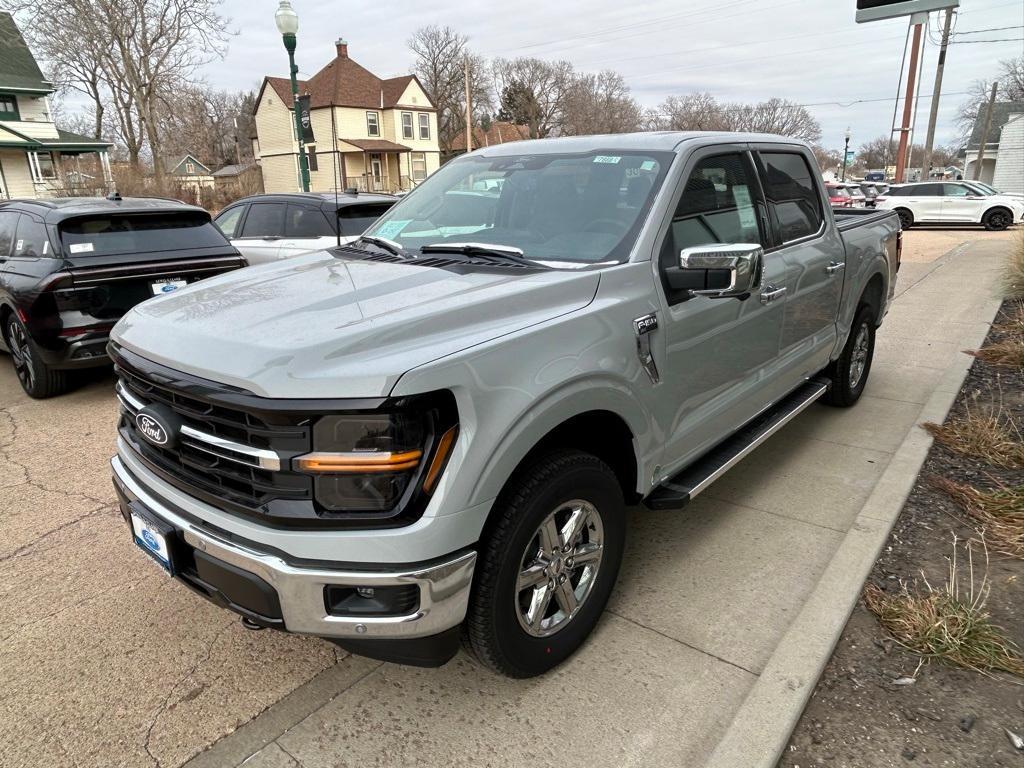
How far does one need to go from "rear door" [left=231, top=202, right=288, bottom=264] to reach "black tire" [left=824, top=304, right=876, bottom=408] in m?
6.05

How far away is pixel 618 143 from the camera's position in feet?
11.0

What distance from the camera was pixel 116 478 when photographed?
2648mm

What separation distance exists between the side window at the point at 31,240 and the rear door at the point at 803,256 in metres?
5.55

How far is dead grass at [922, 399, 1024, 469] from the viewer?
410 centimetres

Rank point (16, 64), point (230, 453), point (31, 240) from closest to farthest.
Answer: point (230, 453), point (31, 240), point (16, 64)

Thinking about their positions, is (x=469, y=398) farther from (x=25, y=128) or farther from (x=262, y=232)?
(x=25, y=128)

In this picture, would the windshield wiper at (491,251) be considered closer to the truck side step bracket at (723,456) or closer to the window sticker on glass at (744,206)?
the truck side step bracket at (723,456)

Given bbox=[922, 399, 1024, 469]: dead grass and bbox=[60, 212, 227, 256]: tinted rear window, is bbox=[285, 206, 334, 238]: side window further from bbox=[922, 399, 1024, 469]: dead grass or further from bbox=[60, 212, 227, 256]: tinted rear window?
bbox=[922, 399, 1024, 469]: dead grass

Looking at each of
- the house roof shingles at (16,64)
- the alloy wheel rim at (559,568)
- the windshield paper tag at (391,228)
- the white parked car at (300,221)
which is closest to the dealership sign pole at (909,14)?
the white parked car at (300,221)

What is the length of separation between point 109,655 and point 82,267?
3.86 metres

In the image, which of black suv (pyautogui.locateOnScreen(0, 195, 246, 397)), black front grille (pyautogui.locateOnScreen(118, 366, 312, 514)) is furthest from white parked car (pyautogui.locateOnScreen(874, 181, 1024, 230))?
black front grille (pyautogui.locateOnScreen(118, 366, 312, 514))

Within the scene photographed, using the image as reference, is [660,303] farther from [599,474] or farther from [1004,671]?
[1004,671]

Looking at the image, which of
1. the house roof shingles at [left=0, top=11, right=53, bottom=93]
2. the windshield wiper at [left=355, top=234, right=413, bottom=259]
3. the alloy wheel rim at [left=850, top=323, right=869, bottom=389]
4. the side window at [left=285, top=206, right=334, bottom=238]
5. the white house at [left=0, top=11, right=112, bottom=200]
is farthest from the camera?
the house roof shingles at [left=0, top=11, right=53, bottom=93]

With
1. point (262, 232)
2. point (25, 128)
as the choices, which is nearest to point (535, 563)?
point (262, 232)
